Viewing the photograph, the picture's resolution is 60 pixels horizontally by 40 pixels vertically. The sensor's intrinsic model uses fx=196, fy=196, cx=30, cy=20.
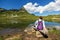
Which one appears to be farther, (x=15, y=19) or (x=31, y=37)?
(x=15, y=19)

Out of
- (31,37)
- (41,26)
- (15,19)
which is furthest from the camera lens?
(15,19)

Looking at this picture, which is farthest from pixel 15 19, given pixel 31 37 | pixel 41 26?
pixel 31 37

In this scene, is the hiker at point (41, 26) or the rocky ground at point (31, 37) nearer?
the rocky ground at point (31, 37)

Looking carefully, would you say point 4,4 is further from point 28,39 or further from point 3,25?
point 28,39

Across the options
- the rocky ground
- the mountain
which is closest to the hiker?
the rocky ground

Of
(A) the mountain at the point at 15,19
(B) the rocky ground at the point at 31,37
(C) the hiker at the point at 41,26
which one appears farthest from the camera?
(A) the mountain at the point at 15,19

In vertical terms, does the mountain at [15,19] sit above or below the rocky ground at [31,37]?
above

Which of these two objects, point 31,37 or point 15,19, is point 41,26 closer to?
point 31,37

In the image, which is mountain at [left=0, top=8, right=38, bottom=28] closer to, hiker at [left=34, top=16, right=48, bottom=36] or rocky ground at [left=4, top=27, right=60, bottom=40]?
rocky ground at [left=4, top=27, right=60, bottom=40]

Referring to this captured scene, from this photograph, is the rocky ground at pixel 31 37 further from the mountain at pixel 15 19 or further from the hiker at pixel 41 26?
the mountain at pixel 15 19

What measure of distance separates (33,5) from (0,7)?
1978 mm

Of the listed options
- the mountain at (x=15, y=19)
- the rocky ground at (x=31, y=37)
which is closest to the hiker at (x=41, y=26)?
the rocky ground at (x=31, y=37)

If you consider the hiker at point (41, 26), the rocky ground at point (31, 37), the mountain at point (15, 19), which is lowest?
the rocky ground at point (31, 37)

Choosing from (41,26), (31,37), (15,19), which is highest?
(15,19)
